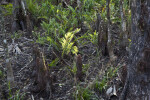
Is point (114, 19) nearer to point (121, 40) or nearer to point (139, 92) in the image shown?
point (121, 40)

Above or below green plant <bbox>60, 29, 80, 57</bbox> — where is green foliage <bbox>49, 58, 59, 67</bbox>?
below

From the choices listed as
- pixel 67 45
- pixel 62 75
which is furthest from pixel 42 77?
pixel 67 45

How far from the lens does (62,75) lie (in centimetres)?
377

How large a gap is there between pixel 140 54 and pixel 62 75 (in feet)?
5.82

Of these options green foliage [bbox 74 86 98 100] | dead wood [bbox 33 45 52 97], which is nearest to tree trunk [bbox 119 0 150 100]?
green foliage [bbox 74 86 98 100]

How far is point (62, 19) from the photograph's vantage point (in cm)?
541

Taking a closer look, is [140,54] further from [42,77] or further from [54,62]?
[54,62]

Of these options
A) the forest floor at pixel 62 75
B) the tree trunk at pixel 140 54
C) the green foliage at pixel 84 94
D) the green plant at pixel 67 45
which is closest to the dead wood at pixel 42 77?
the forest floor at pixel 62 75

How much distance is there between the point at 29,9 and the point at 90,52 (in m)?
2.32

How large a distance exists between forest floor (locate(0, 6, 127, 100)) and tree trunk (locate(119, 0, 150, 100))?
0.70m

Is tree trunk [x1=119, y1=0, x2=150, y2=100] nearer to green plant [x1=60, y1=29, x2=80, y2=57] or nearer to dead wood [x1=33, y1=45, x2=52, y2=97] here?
dead wood [x1=33, y1=45, x2=52, y2=97]

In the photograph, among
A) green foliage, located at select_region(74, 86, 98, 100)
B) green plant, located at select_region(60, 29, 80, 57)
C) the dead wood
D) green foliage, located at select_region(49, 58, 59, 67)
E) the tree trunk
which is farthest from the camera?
green plant, located at select_region(60, 29, 80, 57)

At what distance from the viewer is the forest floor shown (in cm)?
324

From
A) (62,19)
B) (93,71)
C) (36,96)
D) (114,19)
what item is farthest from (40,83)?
(114,19)
